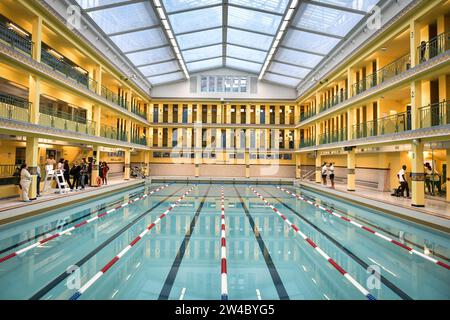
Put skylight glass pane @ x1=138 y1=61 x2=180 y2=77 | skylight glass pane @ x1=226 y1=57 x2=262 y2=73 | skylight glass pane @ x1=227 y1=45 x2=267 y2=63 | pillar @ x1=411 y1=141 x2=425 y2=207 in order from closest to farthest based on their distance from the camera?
pillar @ x1=411 y1=141 x2=425 y2=207 → skylight glass pane @ x1=227 y1=45 x2=267 y2=63 → skylight glass pane @ x1=138 y1=61 x2=180 y2=77 → skylight glass pane @ x1=226 y1=57 x2=262 y2=73

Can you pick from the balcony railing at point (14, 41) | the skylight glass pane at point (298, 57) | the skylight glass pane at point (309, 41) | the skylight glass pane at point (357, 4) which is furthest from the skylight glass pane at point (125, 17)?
the skylight glass pane at point (298, 57)

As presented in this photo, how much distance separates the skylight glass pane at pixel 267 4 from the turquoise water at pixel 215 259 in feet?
34.6

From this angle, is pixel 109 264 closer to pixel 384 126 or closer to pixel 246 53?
pixel 384 126

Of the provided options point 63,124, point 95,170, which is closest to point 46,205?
point 63,124

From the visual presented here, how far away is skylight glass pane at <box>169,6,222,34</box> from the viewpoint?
45.5ft

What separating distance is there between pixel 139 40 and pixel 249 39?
7.38 m

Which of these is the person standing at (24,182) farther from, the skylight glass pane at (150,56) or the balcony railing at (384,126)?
the balcony railing at (384,126)

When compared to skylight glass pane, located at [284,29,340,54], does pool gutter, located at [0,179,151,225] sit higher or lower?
lower

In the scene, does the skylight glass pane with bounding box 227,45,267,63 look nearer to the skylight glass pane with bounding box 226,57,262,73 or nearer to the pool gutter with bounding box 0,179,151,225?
the skylight glass pane with bounding box 226,57,262,73

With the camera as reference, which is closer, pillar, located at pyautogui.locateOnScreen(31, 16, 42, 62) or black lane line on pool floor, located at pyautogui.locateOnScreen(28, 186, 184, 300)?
black lane line on pool floor, located at pyautogui.locateOnScreen(28, 186, 184, 300)

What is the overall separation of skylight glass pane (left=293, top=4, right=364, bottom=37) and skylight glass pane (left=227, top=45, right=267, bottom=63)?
5854 millimetres

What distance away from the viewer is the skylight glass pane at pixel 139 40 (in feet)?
47.6

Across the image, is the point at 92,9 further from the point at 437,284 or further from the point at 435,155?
the point at 435,155

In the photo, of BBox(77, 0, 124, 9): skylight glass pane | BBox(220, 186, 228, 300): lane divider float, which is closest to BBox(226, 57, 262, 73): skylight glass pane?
BBox(77, 0, 124, 9): skylight glass pane
